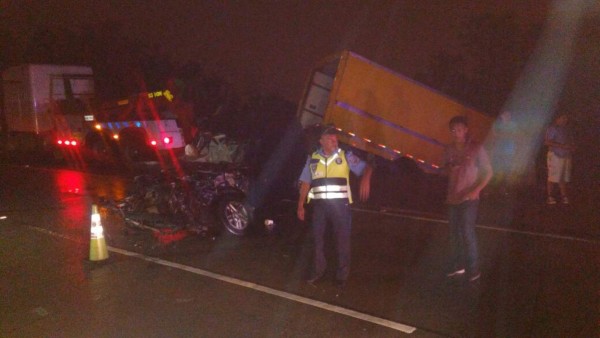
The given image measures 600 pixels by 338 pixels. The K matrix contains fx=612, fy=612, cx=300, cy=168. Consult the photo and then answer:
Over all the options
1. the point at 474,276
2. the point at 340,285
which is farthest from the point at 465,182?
the point at 340,285

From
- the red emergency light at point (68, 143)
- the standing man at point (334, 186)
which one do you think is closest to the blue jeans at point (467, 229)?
the standing man at point (334, 186)

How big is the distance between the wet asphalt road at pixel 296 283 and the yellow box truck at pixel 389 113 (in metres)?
3.25

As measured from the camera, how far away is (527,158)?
44.4 feet

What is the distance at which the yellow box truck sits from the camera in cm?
1305

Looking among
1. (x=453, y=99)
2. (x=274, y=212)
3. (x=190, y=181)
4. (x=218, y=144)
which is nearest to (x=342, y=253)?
(x=274, y=212)

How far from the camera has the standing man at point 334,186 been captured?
6.41 meters

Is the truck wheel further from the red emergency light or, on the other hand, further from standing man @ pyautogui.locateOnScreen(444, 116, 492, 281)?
the red emergency light

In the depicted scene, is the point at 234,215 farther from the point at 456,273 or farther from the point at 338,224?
the point at 456,273

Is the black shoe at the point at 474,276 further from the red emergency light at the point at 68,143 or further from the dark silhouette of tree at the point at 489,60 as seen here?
the red emergency light at the point at 68,143

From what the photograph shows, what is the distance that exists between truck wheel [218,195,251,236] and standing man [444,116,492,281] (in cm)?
346

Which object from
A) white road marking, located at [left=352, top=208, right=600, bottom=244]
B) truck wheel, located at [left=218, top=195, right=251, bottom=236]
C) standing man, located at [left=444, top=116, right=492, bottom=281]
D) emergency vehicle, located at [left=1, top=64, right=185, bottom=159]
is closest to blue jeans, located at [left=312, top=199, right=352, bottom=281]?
standing man, located at [left=444, top=116, right=492, bottom=281]

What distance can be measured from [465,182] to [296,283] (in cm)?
215

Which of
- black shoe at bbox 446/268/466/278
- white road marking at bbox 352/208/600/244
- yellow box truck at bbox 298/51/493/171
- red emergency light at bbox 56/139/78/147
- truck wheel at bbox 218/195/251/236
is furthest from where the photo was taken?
red emergency light at bbox 56/139/78/147

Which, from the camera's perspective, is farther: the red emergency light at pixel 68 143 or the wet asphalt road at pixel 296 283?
the red emergency light at pixel 68 143
